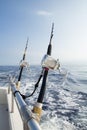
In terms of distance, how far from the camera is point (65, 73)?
6.46ft

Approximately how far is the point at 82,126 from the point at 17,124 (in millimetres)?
5439

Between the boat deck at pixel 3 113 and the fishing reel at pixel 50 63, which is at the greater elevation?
the fishing reel at pixel 50 63

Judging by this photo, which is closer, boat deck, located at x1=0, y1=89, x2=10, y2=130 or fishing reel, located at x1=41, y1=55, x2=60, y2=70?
fishing reel, located at x1=41, y1=55, x2=60, y2=70

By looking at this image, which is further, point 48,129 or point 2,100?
point 48,129

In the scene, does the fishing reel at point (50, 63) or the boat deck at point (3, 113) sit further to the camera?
the boat deck at point (3, 113)

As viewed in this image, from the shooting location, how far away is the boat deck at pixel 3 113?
115 inches

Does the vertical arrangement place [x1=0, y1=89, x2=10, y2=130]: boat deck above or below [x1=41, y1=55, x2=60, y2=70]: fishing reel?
below

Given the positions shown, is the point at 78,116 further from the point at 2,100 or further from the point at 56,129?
the point at 2,100

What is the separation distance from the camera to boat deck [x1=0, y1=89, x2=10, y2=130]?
9.61 ft

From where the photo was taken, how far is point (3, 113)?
11.6ft

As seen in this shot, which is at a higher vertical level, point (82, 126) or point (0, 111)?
point (0, 111)

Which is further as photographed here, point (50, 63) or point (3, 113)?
point (3, 113)

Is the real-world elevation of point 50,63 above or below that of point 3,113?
above

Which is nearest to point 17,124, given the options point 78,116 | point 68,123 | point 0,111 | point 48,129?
point 0,111
